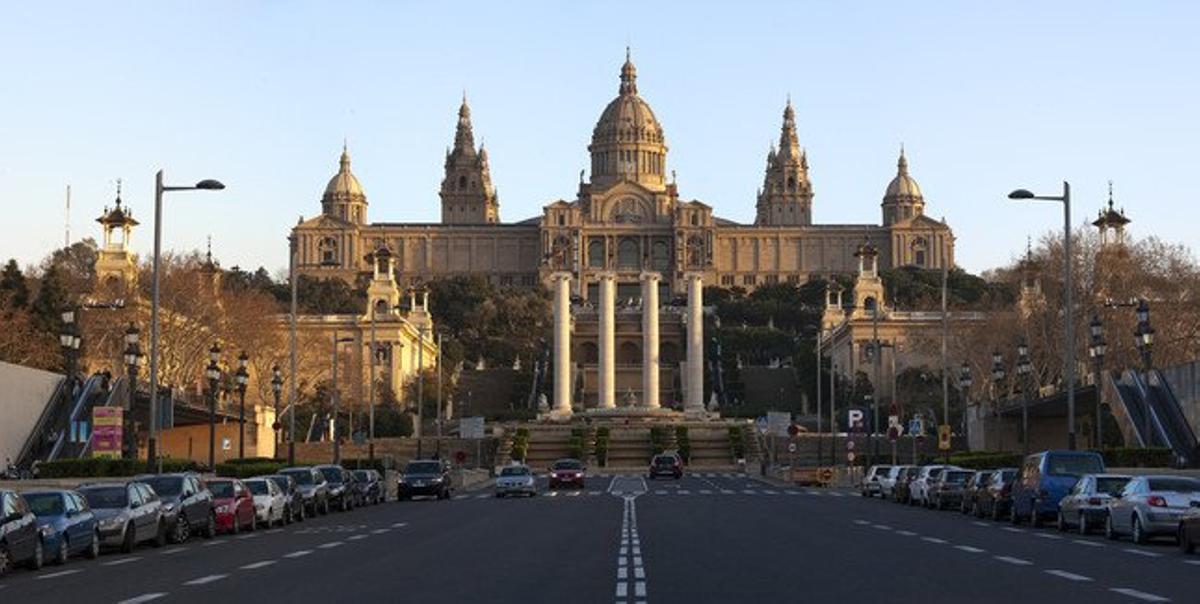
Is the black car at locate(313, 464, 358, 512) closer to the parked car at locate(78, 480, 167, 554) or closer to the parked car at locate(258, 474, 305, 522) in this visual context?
the parked car at locate(258, 474, 305, 522)

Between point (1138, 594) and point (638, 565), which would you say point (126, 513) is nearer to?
point (638, 565)

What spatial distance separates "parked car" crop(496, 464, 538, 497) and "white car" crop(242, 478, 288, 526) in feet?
71.6

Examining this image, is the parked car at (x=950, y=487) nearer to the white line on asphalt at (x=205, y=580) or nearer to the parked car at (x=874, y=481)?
the parked car at (x=874, y=481)

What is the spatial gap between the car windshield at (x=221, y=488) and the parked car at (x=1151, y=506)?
18.3 meters

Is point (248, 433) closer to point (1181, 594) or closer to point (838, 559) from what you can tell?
point (838, 559)

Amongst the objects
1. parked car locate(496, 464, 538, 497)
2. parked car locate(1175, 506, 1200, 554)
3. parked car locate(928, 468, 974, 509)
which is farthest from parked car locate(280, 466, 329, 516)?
parked car locate(1175, 506, 1200, 554)

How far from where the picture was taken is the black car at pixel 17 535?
89.6 feet

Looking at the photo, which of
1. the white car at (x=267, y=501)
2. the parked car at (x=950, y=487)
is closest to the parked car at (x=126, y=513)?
the white car at (x=267, y=501)

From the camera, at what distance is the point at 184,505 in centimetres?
3788

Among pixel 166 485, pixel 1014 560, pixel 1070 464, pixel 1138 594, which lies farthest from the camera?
pixel 1070 464

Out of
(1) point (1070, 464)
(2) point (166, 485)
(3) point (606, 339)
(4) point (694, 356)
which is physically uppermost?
(3) point (606, 339)

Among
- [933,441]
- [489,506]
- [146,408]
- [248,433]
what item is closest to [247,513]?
[489,506]

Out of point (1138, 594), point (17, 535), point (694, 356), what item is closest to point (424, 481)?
point (17, 535)

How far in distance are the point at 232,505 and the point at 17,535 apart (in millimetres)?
13685
